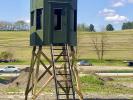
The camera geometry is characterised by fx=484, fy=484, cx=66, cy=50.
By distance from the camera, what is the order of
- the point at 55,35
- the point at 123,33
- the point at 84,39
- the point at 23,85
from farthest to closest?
1. the point at 123,33
2. the point at 84,39
3. the point at 23,85
4. the point at 55,35

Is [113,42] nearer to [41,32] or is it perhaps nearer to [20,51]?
[20,51]

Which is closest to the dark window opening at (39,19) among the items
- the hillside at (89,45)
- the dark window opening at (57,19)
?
the dark window opening at (57,19)

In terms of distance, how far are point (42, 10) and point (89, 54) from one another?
308 ft

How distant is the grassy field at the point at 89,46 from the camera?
112m

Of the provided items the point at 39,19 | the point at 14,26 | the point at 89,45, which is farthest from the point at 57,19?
the point at 14,26

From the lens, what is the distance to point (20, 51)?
118m

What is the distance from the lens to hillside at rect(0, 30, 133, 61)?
11456 centimetres

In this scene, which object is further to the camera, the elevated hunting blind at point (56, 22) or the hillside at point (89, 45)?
the hillside at point (89, 45)

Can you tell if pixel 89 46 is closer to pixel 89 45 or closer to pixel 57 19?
pixel 89 45

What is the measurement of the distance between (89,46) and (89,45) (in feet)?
3.00

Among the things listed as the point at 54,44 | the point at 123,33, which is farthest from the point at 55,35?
the point at 123,33

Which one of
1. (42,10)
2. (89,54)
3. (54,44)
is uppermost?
(42,10)

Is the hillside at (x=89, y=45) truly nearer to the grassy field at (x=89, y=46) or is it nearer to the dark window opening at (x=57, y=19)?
the grassy field at (x=89, y=46)

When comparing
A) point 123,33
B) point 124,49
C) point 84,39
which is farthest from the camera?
point 123,33
